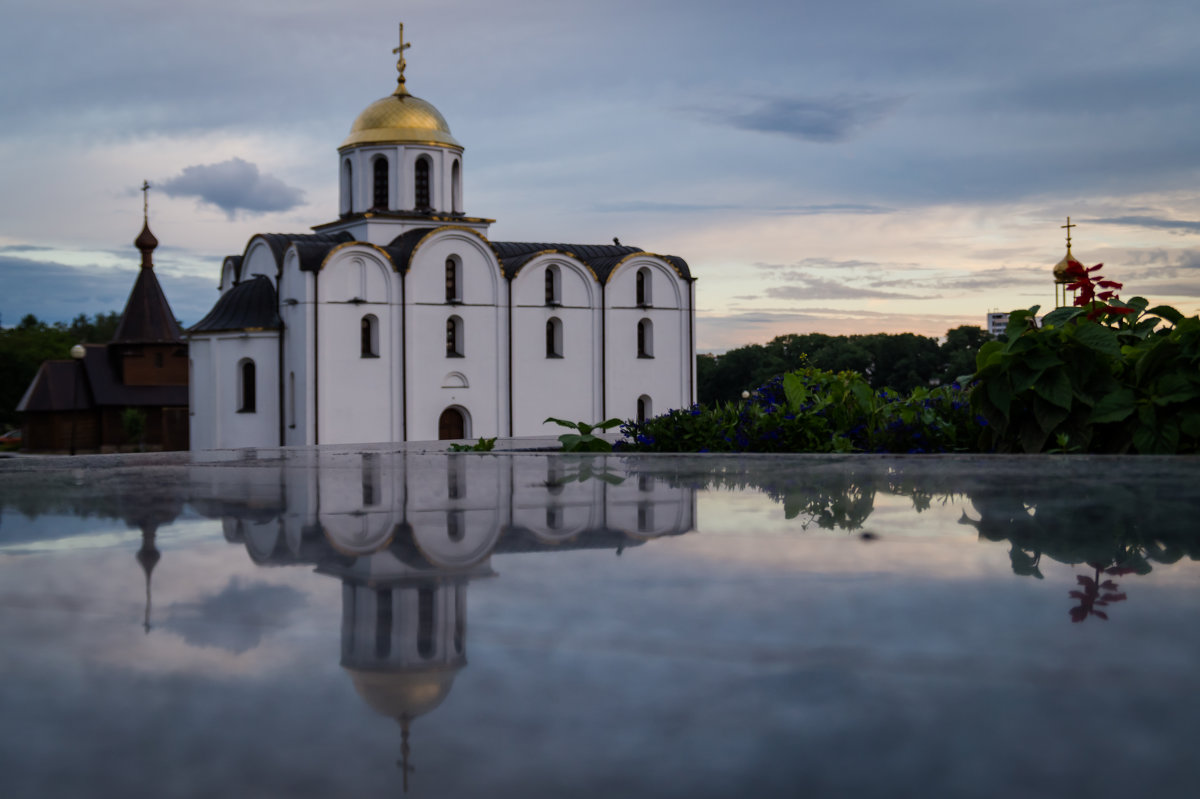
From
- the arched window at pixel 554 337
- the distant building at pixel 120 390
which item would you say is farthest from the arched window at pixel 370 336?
the distant building at pixel 120 390

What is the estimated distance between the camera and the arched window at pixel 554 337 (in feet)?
121

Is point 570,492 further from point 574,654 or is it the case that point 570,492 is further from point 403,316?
point 403,316

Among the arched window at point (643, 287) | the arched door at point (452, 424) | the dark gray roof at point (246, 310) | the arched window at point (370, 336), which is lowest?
the arched door at point (452, 424)

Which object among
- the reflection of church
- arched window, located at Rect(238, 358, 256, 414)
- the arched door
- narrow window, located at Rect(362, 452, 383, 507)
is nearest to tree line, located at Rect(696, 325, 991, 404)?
the arched door

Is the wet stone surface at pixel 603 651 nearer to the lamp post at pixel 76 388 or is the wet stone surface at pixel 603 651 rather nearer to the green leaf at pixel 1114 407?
the green leaf at pixel 1114 407

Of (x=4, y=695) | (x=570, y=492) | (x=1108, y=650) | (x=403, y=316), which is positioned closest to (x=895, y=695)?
(x=1108, y=650)

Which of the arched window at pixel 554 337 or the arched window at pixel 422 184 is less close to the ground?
the arched window at pixel 422 184

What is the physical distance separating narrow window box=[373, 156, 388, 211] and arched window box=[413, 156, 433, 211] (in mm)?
959

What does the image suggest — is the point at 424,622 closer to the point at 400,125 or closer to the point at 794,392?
the point at 794,392

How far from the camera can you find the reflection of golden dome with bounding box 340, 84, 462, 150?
3556 centimetres

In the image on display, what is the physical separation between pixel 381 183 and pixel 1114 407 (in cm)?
3244

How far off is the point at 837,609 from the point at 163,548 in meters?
1.75

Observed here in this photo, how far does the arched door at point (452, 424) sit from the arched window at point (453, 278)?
3.49 metres

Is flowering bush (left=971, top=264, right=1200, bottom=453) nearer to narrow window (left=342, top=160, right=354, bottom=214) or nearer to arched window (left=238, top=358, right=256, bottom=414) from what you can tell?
arched window (left=238, top=358, right=256, bottom=414)
